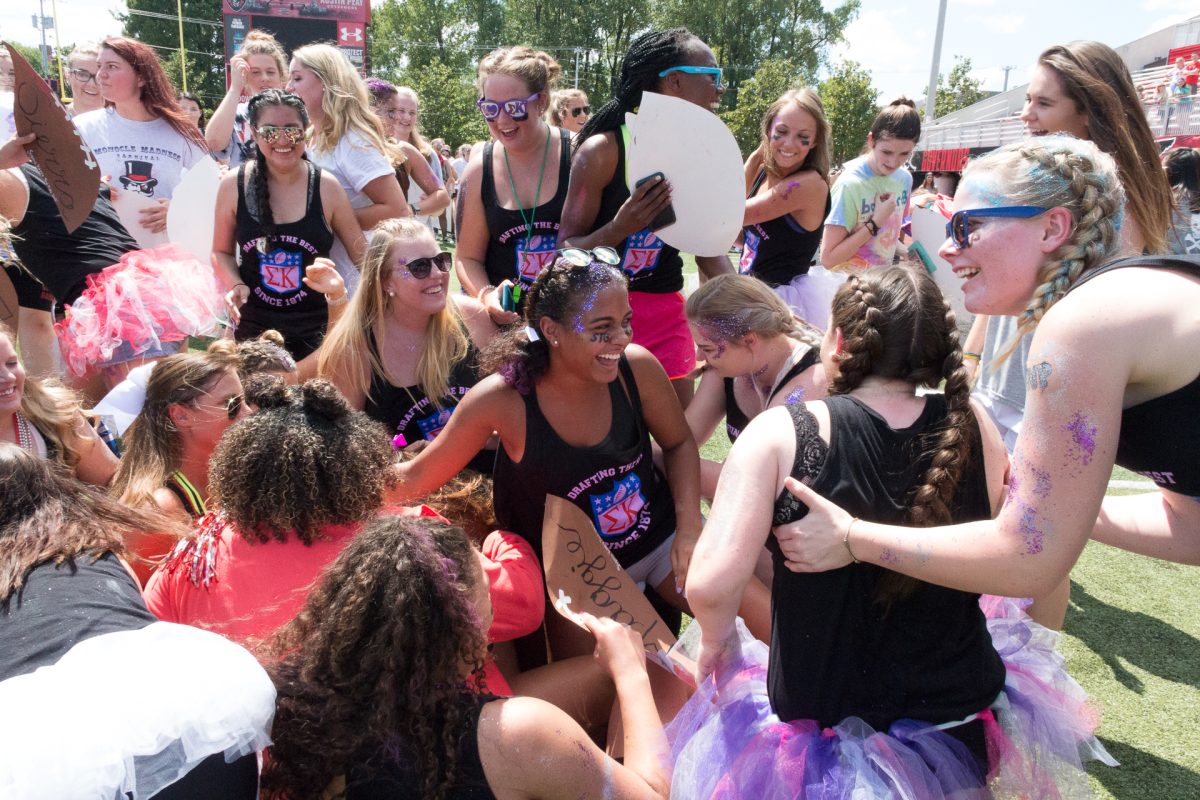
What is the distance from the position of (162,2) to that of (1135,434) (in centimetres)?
5556

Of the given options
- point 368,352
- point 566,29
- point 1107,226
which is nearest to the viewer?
point 1107,226

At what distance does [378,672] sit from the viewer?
4.91 feet

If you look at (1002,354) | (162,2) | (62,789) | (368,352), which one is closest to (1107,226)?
(1002,354)

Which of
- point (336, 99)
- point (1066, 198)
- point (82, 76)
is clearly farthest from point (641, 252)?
point (82, 76)

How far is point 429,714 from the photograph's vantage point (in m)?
1.51

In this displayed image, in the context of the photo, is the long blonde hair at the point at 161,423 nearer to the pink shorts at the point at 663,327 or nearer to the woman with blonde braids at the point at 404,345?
the woman with blonde braids at the point at 404,345

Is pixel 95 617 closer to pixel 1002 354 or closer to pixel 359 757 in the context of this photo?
pixel 359 757

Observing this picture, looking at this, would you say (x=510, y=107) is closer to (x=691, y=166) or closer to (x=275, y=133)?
(x=691, y=166)

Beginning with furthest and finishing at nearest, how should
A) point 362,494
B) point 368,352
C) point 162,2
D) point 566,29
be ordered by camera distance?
point 566,29
point 162,2
point 368,352
point 362,494

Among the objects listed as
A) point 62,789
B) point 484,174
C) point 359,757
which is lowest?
point 359,757

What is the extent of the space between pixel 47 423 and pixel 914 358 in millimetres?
2709

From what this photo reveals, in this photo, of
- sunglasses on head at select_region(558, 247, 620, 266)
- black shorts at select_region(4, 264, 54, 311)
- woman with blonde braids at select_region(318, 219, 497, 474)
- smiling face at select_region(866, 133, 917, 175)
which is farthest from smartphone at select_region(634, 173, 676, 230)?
black shorts at select_region(4, 264, 54, 311)

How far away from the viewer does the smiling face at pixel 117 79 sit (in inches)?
169

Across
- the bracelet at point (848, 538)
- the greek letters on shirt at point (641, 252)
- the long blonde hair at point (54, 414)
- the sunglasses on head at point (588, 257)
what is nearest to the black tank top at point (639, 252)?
the greek letters on shirt at point (641, 252)
